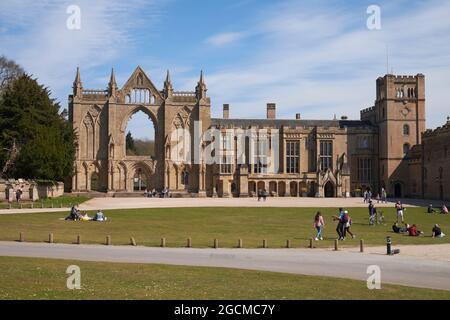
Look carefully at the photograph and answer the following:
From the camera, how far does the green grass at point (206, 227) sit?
1138 inches

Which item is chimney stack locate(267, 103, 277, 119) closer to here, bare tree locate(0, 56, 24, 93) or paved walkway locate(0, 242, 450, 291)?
bare tree locate(0, 56, 24, 93)

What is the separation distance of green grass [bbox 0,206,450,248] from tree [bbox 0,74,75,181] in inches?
725

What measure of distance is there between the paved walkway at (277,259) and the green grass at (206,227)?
7.23 ft

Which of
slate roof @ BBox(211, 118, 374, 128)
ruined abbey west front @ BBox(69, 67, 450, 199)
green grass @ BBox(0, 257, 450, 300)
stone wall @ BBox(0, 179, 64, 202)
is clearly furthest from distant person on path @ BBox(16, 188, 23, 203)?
slate roof @ BBox(211, 118, 374, 128)

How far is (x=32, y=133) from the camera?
213 ft

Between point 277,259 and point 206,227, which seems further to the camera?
point 206,227

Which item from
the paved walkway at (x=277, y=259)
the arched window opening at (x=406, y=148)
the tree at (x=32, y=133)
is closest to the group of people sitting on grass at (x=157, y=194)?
the tree at (x=32, y=133)

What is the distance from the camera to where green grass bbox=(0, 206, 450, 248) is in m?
28.9

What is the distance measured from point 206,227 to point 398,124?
5654 cm

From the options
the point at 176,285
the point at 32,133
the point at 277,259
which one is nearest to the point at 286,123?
the point at 32,133

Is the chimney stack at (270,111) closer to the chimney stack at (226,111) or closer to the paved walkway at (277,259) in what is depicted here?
the chimney stack at (226,111)

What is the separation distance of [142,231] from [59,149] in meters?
34.8

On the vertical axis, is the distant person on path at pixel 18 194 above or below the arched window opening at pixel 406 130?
below

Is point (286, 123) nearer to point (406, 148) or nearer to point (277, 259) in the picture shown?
point (406, 148)
